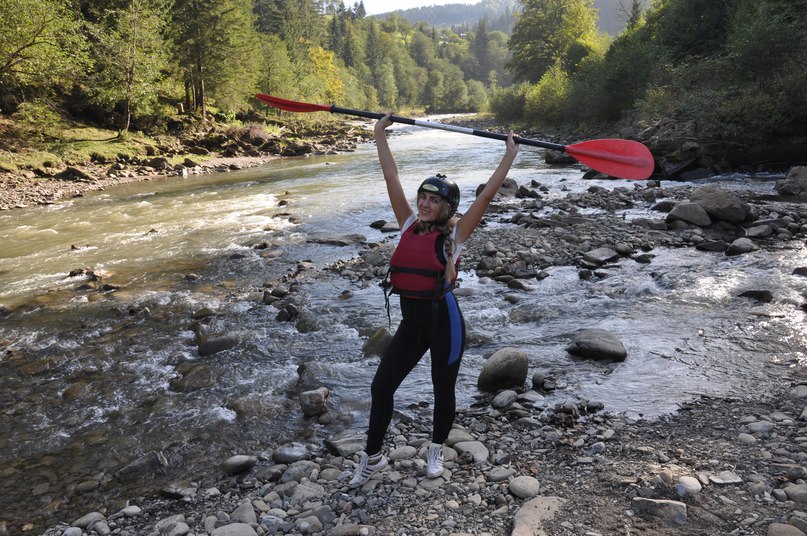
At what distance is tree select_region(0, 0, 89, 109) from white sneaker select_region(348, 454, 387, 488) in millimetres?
23596

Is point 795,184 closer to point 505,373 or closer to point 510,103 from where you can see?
point 505,373

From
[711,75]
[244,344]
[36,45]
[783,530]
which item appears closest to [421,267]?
[783,530]

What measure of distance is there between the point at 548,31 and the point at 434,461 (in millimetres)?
65629

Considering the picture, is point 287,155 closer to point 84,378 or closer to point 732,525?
point 84,378

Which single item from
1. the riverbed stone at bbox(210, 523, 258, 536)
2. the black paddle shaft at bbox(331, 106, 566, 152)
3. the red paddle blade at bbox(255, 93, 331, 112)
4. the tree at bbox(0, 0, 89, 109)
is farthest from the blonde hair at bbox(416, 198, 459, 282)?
the tree at bbox(0, 0, 89, 109)

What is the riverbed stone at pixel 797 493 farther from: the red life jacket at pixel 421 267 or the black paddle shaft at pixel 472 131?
the black paddle shaft at pixel 472 131

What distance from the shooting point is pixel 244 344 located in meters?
6.83

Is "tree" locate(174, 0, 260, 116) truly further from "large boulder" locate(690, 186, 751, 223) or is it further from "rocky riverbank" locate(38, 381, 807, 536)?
"rocky riverbank" locate(38, 381, 807, 536)

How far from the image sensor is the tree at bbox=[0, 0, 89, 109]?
65.6 feet

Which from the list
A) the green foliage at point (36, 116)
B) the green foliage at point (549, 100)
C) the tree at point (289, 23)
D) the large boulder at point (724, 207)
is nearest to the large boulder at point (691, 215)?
the large boulder at point (724, 207)

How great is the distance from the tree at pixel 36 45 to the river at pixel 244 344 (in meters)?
11.5

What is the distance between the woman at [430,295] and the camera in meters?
3.42

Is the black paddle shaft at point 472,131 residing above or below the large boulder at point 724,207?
above

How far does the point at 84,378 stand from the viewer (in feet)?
19.7
